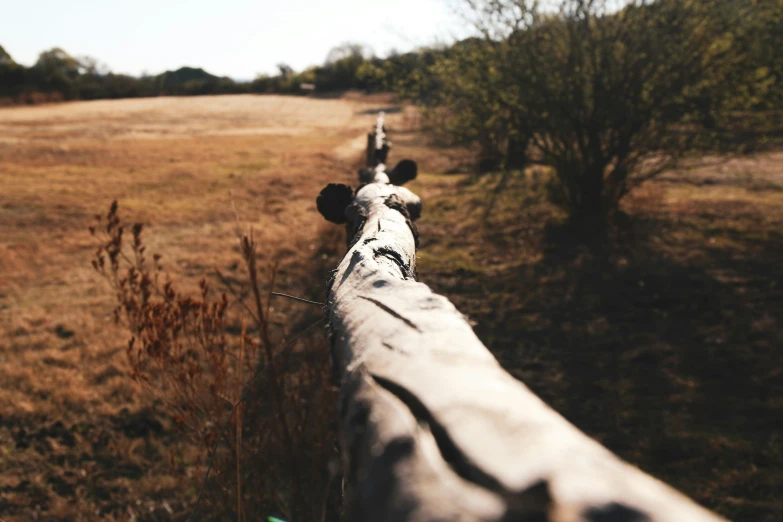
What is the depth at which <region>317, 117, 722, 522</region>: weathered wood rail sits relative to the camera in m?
0.44

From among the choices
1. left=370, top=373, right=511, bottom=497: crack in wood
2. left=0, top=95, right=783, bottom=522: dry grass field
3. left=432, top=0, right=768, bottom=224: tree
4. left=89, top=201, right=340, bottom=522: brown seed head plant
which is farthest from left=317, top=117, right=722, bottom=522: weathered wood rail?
left=432, top=0, right=768, bottom=224: tree

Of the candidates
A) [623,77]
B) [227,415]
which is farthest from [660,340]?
[227,415]

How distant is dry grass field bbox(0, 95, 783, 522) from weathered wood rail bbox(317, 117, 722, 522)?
134 cm

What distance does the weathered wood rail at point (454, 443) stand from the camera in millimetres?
444

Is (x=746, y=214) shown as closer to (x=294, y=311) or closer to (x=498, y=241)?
(x=498, y=241)

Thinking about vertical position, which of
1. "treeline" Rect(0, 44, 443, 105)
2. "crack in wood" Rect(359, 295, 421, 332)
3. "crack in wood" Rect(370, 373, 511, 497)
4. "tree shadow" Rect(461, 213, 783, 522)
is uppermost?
"treeline" Rect(0, 44, 443, 105)

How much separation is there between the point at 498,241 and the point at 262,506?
6.45 meters

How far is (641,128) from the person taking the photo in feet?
25.8

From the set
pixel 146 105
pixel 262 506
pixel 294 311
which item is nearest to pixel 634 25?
pixel 294 311

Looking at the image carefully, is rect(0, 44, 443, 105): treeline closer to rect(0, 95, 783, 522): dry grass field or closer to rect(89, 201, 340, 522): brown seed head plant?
rect(0, 95, 783, 522): dry grass field

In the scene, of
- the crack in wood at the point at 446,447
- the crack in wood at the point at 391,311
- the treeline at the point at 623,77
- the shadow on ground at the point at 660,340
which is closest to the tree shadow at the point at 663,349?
the shadow on ground at the point at 660,340

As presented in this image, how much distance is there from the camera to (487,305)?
6547 millimetres

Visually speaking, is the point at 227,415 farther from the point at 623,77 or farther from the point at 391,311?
the point at 623,77

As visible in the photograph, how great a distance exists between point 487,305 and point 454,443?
6.13 meters
